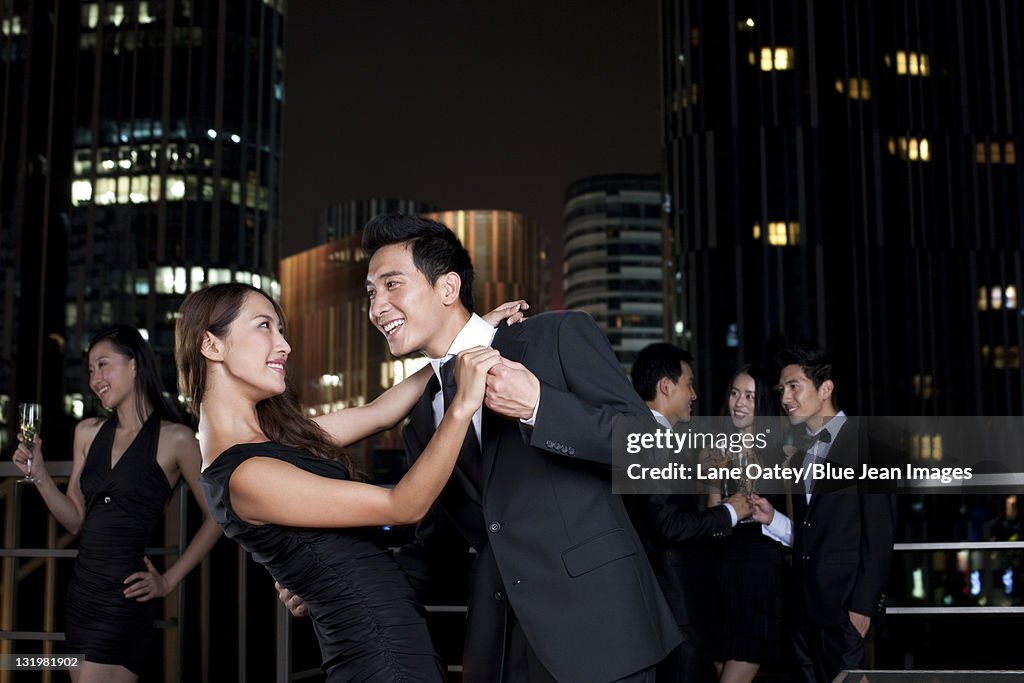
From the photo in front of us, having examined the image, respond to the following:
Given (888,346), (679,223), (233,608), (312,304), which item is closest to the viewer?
(233,608)

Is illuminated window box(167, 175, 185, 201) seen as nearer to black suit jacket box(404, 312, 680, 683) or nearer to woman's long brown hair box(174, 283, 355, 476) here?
woman's long brown hair box(174, 283, 355, 476)

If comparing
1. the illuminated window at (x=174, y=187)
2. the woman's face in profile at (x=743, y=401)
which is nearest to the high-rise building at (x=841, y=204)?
the illuminated window at (x=174, y=187)

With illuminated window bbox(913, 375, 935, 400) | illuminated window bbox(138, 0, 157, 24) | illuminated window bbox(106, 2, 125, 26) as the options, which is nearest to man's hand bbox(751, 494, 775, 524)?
illuminated window bbox(913, 375, 935, 400)

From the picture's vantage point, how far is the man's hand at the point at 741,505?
4.03 metres

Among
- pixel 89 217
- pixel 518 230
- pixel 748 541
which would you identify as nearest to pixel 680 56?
pixel 89 217

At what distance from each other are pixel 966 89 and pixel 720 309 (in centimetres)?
1882

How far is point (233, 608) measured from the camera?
4.39 meters

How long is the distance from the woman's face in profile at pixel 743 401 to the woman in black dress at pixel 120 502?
2.45 m

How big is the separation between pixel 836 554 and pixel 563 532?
2.16 m

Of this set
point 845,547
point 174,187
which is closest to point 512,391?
point 845,547

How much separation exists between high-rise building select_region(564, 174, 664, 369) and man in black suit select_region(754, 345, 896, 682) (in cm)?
13545

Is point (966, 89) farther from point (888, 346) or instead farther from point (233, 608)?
point (233, 608)

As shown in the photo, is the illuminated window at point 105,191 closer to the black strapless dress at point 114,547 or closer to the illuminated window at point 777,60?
the illuminated window at point 777,60

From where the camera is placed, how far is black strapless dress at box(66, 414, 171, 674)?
3432 mm
